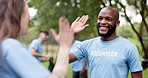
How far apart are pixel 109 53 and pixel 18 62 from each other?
2.09m

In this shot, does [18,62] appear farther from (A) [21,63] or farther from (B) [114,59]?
(B) [114,59]

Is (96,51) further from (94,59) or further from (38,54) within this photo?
(38,54)

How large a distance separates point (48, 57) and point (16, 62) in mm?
7008

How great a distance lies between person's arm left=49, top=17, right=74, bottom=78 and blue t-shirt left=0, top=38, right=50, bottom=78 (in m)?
0.10

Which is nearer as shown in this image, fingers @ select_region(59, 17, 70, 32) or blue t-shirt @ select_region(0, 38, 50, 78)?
blue t-shirt @ select_region(0, 38, 50, 78)

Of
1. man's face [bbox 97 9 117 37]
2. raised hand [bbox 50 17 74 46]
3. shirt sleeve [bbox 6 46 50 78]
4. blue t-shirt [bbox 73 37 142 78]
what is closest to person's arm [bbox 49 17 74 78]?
raised hand [bbox 50 17 74 46]

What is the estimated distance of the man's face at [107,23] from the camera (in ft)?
12.6

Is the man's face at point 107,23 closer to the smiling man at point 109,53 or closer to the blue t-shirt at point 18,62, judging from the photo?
the smiling man at point 109,53

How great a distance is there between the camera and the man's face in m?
3.84

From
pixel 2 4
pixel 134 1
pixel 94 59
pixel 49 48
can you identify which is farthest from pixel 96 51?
pixel 49 48

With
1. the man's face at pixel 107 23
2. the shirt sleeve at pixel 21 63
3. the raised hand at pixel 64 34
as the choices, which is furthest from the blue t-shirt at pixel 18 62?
the man's face at pixel 107 23

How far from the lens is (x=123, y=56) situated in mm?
3637

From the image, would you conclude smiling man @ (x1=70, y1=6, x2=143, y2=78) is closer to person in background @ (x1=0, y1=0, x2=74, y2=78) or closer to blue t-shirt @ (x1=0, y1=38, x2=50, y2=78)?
person in background @ (x1=0, y1=0, x2=74, y2=78)

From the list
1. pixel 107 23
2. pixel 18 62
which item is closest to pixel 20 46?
pixel 18 62
